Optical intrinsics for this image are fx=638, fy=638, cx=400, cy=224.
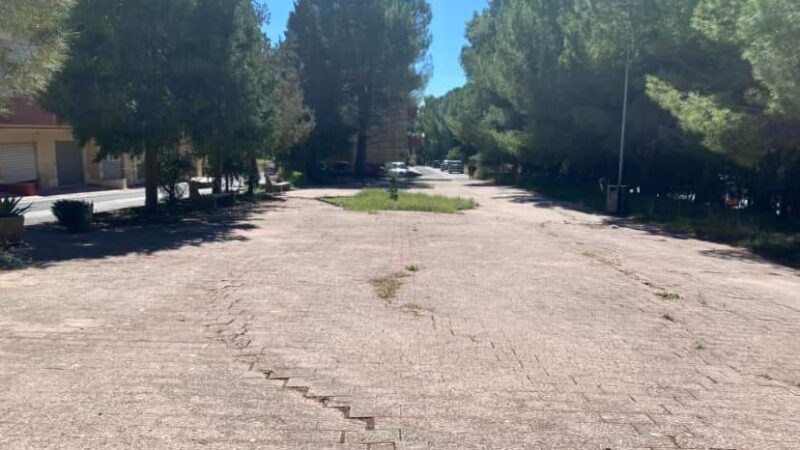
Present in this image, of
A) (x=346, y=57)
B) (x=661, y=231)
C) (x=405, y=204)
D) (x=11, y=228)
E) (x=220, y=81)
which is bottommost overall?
(x=661, y=231)

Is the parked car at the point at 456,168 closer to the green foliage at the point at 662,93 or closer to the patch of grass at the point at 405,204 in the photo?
the green foliage at the point at 662,93

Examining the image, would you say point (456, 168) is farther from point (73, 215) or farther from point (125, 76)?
point (73, 215)

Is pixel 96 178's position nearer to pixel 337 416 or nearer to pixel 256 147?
pixel 256 147

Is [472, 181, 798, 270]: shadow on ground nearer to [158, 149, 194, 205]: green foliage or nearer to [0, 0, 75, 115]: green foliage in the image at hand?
[0, 0, 75, 115]: green foliage

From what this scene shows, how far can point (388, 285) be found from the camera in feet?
30.5

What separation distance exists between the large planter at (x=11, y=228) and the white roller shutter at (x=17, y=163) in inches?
882

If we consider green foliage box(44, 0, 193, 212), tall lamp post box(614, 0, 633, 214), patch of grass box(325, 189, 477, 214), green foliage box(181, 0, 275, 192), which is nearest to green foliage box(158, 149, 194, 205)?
green foliage box(181, 0, 275, 192)

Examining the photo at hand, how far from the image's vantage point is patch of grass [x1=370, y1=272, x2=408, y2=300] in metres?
8.67

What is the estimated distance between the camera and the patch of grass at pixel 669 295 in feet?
29.6

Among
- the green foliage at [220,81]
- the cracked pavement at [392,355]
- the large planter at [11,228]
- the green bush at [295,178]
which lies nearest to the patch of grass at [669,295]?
the cracked pavement at [392,355]

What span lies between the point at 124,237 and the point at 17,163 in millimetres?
23084

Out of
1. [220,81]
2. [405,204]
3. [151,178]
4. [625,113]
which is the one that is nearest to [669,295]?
[220,81]

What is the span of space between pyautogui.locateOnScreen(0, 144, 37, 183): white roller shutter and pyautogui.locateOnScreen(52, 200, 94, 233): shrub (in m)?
19.4

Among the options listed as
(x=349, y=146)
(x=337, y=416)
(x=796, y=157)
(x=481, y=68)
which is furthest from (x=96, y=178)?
(x=337, y=416)
